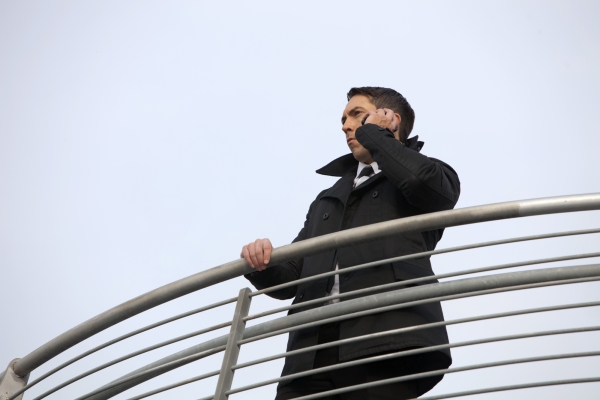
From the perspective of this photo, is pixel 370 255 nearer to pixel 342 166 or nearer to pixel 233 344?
pixel 233 344

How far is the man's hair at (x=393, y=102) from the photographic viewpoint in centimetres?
396

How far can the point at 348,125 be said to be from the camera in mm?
3844

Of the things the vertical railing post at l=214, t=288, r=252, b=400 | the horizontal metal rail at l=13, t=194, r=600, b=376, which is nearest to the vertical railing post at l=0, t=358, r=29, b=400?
the horizontal metal rail at l=13, t=194, r=600, b=376

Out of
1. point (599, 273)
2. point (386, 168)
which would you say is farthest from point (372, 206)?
point (599, 273)

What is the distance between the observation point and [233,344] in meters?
2.89

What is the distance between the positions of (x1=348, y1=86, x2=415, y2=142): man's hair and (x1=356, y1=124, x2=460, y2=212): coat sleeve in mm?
599

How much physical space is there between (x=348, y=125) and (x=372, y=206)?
0.55 metres

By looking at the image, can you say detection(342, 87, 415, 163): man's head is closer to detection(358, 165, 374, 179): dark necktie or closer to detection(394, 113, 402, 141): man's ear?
detection(394, 113, 402, 141): man's ear

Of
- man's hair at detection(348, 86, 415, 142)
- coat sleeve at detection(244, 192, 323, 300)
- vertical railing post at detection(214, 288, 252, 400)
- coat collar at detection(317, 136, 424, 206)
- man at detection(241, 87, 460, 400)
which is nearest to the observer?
vertical railing post at detection(214, 288, 252, 400)

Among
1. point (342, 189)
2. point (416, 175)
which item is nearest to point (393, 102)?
point (342, 189)

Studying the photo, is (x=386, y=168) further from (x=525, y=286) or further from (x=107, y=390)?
(x=107, y=390)

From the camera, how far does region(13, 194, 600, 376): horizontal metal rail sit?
8.94 feet

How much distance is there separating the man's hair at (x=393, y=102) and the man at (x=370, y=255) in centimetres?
7

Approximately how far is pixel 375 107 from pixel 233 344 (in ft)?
4.91
